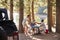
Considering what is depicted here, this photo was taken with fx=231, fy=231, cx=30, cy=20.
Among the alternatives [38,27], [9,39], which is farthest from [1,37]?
[38,27]

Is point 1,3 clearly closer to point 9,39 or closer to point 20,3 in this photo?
point 20,3

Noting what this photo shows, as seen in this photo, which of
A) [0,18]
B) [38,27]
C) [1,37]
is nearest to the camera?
[1,37]

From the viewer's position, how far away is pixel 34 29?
19.0 meters

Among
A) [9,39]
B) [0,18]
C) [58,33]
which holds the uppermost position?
[0,18]

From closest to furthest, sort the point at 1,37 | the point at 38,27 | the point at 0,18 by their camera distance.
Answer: the point at 1,37, the point at 0,18, the point at 38,27

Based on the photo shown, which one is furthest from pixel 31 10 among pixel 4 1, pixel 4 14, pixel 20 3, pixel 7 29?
pixel 7 29

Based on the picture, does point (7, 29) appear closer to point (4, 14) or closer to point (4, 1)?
point (4, 14)

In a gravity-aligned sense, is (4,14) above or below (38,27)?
above

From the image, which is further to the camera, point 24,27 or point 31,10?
point 31,10

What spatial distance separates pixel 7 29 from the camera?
29.3 ft

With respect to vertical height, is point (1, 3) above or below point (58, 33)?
above

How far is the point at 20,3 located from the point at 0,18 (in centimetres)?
900

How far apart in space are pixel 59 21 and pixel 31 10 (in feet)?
30.6

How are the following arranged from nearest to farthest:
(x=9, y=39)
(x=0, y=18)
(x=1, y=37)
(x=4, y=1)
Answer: (x=1, y=37)
(x=9, y=39)
(x=0, y=18)
(x=4, y=1)
